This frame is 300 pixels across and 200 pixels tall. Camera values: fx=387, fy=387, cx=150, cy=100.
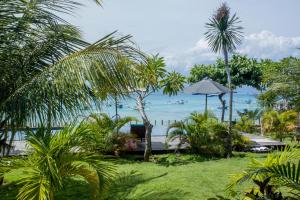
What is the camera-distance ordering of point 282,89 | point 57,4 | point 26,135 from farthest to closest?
point 282,89 < point 57,4 < point 26,135

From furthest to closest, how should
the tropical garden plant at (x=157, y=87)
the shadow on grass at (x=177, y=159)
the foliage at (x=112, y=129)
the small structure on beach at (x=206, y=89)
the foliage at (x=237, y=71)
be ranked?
1. the foliage at (x=237, y=71)
2. the small structure on beach at (x=206, y=89)
3. the foliage at (x=112, y=129)
4. the tropical garden plant at (x=157, y=87)
5. the shadow on grass at (x=177, y=159)

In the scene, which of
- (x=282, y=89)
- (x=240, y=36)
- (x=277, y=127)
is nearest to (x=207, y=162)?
(x=282, y=89)

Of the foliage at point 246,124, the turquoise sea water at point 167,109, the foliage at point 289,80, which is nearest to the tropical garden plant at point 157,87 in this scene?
the turquoise sea water at point 167,109

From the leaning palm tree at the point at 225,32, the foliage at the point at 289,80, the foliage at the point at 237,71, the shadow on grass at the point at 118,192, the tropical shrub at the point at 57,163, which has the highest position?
the foliage at the point at 237,71

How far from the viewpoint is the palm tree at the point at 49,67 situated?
411 centimetres

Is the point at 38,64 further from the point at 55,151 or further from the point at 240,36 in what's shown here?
the point at 240,36

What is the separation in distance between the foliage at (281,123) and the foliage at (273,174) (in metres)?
11.2

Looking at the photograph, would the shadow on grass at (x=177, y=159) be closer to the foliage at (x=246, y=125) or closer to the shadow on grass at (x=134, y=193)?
the shadow on grass at (x=134, y=193)

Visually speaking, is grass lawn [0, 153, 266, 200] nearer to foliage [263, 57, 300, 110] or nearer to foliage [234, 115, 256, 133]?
foliage [263, 57, 300, 110]

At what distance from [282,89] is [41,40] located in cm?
614

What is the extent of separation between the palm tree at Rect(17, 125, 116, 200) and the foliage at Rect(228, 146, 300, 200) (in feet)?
5.31

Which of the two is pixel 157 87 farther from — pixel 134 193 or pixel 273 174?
pixel 273 174

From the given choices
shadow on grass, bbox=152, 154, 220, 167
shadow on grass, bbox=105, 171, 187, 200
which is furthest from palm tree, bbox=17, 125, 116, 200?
shadow on grass, bbox=152, 154, 220, 167

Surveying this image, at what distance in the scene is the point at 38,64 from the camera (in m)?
5.06
